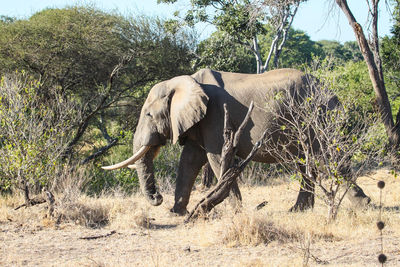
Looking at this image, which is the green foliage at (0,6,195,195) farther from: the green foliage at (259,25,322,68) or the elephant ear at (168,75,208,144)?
the green foliage at (259,25,322,68)

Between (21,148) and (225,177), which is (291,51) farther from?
(225,177)

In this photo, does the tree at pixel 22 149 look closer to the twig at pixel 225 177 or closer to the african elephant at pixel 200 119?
the african elephant at pixel 200 119

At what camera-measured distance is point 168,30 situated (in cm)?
1636

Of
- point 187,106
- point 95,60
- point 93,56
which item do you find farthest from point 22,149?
point 95,60

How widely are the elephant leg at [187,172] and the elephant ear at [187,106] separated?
514 millimetres

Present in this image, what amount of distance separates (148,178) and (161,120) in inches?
41.4

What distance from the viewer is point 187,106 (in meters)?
9.41

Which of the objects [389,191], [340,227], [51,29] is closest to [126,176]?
Result: [51,29]

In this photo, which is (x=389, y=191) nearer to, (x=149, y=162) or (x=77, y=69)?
(x=149, y=162)

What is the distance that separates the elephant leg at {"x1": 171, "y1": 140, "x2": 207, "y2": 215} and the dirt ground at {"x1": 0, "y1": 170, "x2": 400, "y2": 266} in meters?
0.36

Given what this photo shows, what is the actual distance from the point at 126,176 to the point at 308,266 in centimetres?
853

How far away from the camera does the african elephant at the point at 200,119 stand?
9.53m

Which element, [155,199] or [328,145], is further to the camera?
[155,199]

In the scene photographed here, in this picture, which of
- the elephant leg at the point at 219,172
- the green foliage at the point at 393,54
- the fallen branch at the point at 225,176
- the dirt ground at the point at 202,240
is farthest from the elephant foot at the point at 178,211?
the green foliage at the point at 393,54
